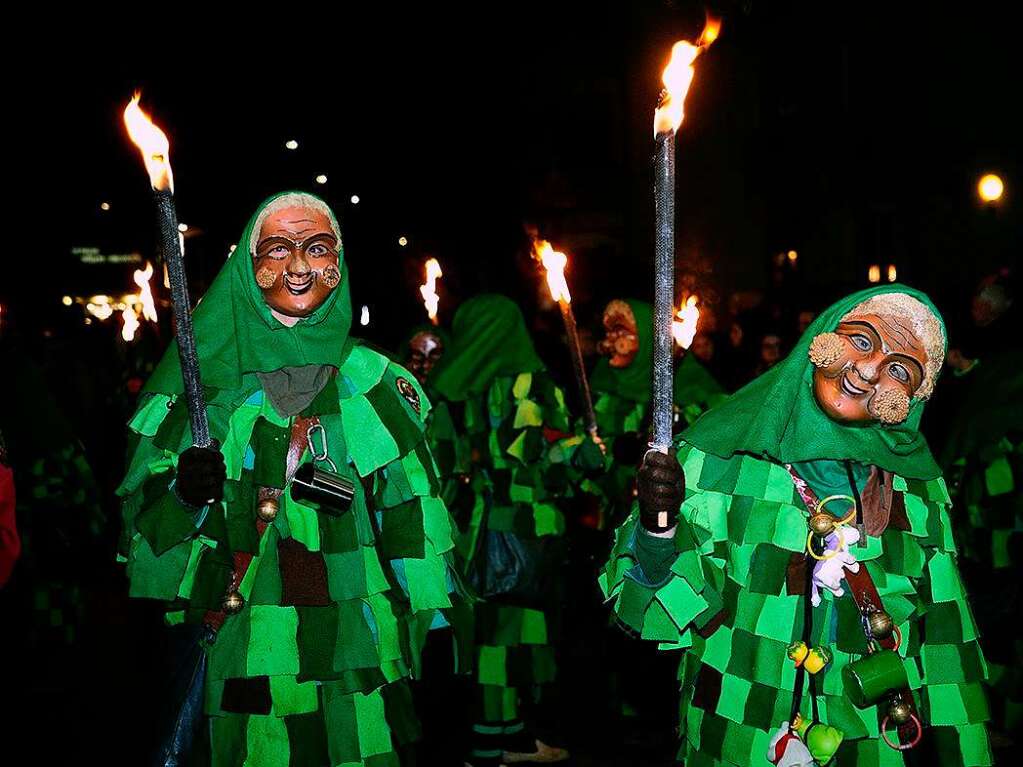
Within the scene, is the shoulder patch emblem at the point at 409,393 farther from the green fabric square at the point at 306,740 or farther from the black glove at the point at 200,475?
the green fabric square at the point at 306,740

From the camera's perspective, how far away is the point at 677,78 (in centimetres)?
320

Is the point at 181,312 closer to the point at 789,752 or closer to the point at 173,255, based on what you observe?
the point at 173,255

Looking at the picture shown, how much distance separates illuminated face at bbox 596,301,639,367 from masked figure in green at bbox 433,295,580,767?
928 mm

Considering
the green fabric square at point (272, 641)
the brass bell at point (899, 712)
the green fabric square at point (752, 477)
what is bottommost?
the brass bell at point (899, 712)

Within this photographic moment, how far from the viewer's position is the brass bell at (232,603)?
12.2 ft

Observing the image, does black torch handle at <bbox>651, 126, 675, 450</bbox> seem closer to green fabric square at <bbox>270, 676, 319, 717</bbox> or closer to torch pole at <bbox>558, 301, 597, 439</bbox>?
green fabric square at <bbox>270, 676, 319, 717</bbox>

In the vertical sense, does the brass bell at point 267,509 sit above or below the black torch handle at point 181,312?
below

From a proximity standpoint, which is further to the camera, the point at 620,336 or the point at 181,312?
the point at 620,336

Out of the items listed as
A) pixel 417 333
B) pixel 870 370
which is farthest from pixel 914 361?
pixel 417 333

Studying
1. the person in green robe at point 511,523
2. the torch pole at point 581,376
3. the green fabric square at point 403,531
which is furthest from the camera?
the person in green robe at point 511,523

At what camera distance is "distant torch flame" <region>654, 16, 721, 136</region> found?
10.2 ft

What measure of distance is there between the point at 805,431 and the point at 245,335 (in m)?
1.84

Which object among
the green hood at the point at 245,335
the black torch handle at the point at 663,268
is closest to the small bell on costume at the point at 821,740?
the black torch handle at the point at 663,268

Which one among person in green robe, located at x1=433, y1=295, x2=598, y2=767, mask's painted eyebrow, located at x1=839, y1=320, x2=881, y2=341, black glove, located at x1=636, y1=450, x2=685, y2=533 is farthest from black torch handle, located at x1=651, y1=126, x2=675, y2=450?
person in green robe, located at x1=433, y1=295, x2=598, y2=767
